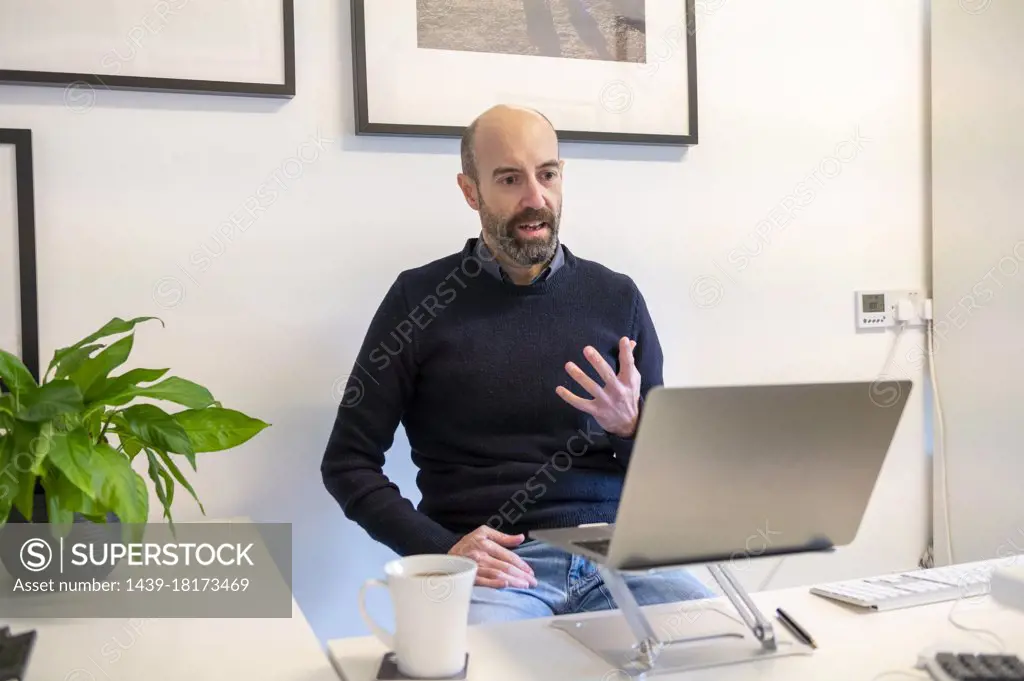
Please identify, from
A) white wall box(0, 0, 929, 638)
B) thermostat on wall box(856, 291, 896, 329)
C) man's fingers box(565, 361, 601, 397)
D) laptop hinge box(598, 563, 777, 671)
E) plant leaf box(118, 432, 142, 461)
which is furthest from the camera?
thermostat on wall box(856, 291, 896, 329)

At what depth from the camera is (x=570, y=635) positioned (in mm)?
976

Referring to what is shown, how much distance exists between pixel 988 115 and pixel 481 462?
143 centimetres

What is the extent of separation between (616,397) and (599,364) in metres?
0.11

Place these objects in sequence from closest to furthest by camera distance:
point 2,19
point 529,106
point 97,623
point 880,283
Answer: point 97,623 → point 2,19 → point 529,106 → point 880,283

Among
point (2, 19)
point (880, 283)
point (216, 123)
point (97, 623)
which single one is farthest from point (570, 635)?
point (880, 283)

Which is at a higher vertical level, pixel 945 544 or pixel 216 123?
pixel 216 123

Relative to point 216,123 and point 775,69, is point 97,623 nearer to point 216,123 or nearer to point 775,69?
point 216,123

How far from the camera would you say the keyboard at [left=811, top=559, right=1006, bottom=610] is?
3.45 ft

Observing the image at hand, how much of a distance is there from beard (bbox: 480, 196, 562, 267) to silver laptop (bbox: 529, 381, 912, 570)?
79 centimetres

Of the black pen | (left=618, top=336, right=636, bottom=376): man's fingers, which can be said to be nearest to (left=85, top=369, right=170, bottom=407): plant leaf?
(left=618, top=336, right=636, bottom=376): man's fingers

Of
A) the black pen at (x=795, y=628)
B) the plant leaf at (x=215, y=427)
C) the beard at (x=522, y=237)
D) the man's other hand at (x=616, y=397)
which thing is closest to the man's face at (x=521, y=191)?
the beard at (x=522, y=237)

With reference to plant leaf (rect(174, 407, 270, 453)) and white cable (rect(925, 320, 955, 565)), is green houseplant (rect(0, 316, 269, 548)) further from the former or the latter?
white cable (rect(925, 320, 955, 565))

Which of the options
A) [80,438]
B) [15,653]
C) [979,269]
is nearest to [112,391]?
[80,438]

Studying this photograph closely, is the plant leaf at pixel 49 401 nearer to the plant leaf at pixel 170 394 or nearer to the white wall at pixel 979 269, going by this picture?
the plant leaf at pixel 170 394
